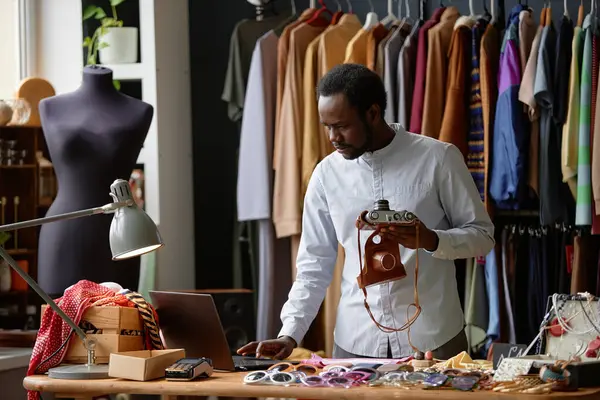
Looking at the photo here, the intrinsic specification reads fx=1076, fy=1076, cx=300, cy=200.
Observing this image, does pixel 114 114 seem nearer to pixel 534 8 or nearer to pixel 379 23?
pixel 379 23

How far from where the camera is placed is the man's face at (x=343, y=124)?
9.70 feet

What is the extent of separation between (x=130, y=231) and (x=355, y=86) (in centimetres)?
76

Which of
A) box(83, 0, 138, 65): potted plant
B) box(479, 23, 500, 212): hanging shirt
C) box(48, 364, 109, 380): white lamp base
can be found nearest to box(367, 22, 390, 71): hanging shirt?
box(479, 23, 500, 212): hanging shirt

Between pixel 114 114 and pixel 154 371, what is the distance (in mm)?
1688

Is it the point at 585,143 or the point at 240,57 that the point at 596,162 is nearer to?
the point at 585,143

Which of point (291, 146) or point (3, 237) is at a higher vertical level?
point (291, 146)

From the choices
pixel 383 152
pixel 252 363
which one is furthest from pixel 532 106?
pixel 252 363

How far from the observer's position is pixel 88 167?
4.09 metres

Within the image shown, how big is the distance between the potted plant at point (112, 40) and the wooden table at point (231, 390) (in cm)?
268

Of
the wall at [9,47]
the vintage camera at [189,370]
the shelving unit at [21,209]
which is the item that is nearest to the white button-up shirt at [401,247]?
the vintage camera at [189,370]

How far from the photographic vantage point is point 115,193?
2727mm

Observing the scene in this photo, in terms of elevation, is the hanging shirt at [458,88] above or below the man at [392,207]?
above

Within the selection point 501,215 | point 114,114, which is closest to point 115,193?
point 114,114

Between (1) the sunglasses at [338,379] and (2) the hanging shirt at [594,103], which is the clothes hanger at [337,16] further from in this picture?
(1) the sunglasses at [338,379]
